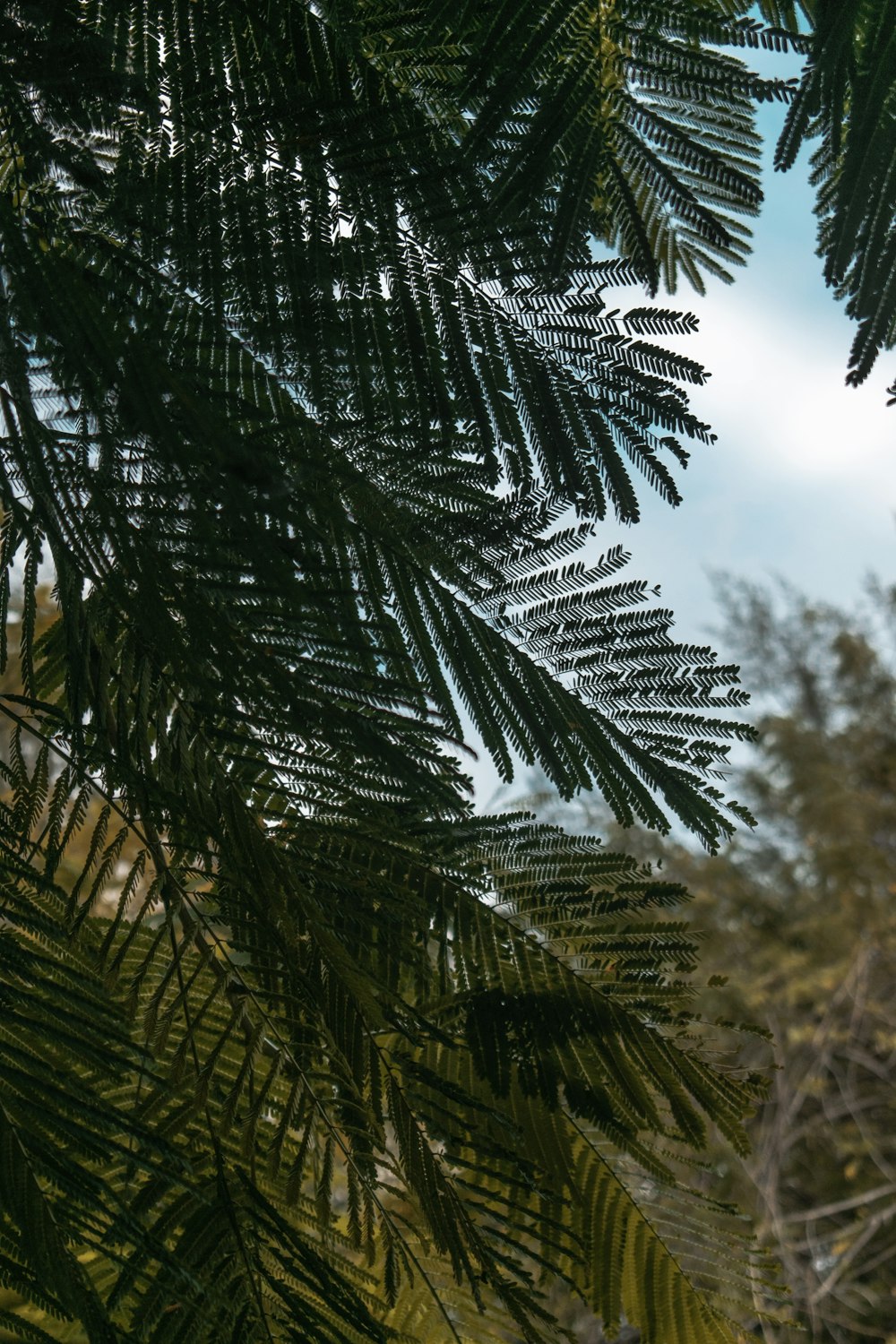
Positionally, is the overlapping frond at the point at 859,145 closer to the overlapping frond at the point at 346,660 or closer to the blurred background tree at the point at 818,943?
the overlapping frond at the point at 346,660

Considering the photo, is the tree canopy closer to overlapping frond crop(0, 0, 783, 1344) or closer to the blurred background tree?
overlapping frond crop(0, 0, 783, 1344)

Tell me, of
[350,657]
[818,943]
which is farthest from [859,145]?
[818,943]

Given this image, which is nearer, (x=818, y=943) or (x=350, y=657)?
(x=350, y=657)

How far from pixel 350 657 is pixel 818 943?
41.5 ft

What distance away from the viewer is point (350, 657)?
22.9 inches

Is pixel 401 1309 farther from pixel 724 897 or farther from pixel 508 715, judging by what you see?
pixel 724 897

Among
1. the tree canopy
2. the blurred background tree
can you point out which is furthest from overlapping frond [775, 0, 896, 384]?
the blurred background tree

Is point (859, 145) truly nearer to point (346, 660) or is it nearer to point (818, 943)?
point (346, 660)

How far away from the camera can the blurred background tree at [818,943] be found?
315 inches

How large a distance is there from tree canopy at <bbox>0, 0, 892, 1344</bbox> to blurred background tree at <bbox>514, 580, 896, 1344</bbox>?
4339 mm

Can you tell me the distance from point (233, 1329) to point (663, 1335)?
1.22ft

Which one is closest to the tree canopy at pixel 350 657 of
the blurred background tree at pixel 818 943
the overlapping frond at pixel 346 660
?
the overlapping frond at pixel 346 660

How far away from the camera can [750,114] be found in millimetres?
738

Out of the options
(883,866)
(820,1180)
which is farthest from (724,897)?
(820,1180)
